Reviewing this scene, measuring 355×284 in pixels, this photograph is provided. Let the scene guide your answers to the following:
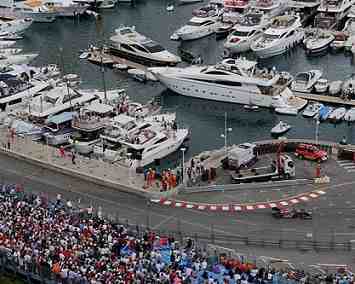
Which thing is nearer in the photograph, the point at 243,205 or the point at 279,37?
the point at 243,205

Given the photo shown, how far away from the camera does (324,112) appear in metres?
69.3

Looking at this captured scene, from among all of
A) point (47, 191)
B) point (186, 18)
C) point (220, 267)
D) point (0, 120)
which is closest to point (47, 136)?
point (0, 120)

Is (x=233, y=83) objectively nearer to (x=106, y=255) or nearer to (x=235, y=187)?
(x=235, y=187)

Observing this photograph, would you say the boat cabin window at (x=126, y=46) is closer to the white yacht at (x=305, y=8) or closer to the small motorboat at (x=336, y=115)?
the white yacht at (x=305, y=8)

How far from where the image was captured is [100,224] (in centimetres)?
4259

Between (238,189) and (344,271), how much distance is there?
1291cm

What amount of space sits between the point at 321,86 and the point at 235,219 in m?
30.2

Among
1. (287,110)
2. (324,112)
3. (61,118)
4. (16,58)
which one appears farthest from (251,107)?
(16,58)

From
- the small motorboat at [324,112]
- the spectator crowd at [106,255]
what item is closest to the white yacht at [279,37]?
the small motorboat at [324,112]

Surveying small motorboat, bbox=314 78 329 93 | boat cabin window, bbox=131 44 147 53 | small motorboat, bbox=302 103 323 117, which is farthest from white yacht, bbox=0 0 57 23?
small motorboat, bbox=302 103 323 117

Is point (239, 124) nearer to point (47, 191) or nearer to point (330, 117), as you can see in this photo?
point (330, 117)

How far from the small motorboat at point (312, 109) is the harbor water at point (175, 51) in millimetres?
608

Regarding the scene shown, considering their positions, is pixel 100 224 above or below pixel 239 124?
above

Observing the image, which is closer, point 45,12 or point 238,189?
point 238,189
